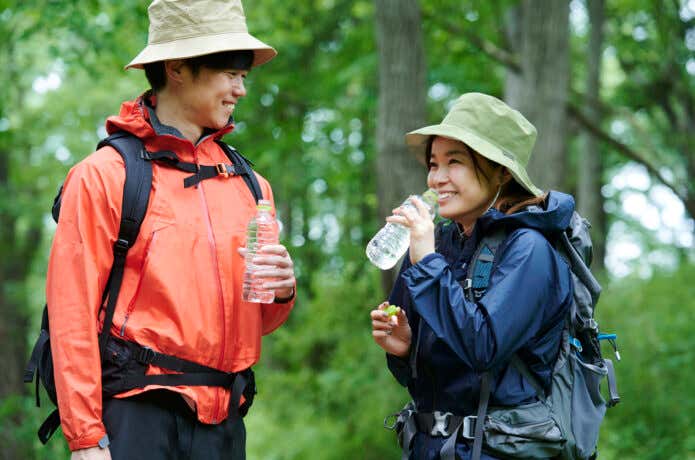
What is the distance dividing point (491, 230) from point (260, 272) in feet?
2.88

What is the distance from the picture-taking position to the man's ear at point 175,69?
3123 millimetres

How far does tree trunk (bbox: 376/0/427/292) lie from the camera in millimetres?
6621

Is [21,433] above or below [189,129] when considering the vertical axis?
below

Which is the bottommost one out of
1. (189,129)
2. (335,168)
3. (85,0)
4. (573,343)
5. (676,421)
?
(676,421)

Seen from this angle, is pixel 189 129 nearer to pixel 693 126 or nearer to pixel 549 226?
pixel 549 226

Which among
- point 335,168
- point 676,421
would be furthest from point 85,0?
point 676,421

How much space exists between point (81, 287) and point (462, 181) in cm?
145

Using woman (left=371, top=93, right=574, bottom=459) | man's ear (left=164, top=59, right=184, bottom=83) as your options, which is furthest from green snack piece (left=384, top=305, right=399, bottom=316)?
man's ear (left=164, top=59, right=184, bottom=83)

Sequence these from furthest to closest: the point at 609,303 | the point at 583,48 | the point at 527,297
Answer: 1. the point at 583,48
2. the point at 609,303
3. the point at 527,297

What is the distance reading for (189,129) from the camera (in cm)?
318

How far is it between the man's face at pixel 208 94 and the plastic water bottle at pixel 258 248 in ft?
1.37

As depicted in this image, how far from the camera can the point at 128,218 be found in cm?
286

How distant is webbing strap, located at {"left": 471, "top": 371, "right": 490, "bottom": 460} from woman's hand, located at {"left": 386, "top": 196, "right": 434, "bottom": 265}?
48cm

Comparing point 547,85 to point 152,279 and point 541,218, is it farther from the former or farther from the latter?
point 152,279
